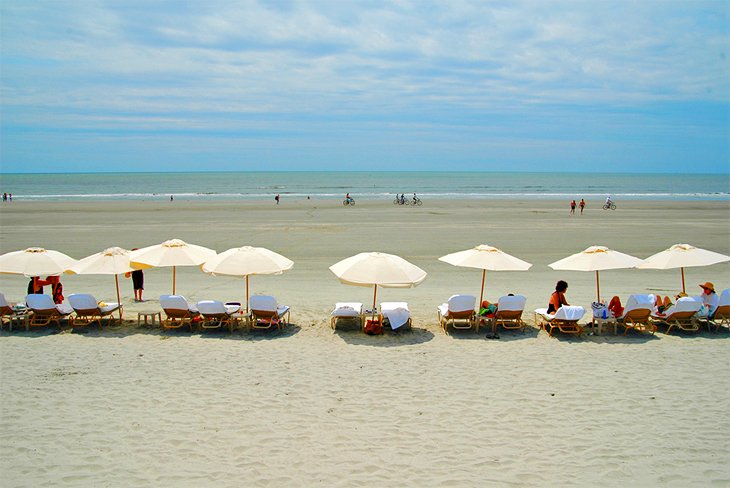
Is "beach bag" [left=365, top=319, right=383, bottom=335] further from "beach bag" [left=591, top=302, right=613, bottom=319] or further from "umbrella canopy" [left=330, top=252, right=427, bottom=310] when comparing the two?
"beach bag" [left=591, top=302, right=613, bottom=319]

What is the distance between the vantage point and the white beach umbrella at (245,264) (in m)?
9.88

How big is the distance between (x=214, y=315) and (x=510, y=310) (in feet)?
18.9

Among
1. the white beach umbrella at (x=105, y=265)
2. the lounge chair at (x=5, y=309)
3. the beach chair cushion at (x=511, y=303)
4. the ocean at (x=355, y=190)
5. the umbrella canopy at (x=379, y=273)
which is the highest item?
the ocean at (x=355, y=190)

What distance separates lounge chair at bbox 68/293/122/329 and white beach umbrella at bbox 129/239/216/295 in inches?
39.9

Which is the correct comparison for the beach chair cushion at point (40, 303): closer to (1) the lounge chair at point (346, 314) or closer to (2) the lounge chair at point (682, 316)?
(1) the lounge chair at point (346, 314)

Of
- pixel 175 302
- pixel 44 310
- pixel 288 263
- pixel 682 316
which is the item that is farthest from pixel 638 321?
pixel 44 310

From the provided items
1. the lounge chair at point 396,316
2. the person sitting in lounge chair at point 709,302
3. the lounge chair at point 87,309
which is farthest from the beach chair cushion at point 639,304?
the lounge chair at point 87,309

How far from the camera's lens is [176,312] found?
10.2 meters

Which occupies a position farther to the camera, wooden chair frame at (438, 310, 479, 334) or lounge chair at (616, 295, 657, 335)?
wooden chair frame at (438, 310, 479, 334)

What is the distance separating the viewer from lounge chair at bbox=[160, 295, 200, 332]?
10070mm

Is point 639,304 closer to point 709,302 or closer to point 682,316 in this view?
point 682,316

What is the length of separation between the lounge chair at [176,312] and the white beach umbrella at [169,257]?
711 millimetres

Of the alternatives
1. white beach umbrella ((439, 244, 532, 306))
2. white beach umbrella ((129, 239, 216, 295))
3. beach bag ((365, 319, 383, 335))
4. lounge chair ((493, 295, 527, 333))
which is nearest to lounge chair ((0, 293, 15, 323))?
white beach umbrella ((129, 239, 216, 295))

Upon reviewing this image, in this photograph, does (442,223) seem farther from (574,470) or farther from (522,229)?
(574,470)
